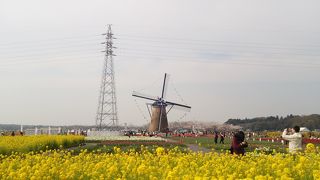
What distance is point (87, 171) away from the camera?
8.68 m

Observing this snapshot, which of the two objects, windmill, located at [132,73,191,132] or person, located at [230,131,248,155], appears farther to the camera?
windmill, located at [132,73,191,132]

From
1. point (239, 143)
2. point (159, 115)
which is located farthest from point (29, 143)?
point (159, 115)

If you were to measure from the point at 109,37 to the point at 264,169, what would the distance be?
160 ft

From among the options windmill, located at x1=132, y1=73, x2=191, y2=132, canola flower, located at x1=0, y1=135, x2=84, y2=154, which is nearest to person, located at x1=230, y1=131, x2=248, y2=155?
canola flower, located at x1=0, y1=135, x2=84, y2=154

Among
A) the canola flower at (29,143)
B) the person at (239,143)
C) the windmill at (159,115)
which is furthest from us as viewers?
the windmill at (159,115)

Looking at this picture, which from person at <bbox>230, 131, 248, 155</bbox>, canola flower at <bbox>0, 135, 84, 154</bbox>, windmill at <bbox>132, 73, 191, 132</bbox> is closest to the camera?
person at <bbox>230, 131, 248, 155</bbox>

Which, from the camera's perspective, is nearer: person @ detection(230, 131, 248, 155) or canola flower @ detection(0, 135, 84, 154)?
person @ detection(230, 131, 248, 155)

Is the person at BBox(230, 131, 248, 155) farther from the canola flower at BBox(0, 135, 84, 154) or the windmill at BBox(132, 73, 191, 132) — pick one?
the windmill at BBox(132, 73, 191, 132)

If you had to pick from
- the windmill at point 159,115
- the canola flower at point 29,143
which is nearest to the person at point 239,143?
the canola flower at point 29,143

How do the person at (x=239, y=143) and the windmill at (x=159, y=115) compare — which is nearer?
the person at (x=239, y=143)

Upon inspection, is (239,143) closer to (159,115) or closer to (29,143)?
(29,143)

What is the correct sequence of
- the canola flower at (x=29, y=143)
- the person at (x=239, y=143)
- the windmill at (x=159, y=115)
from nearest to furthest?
1. the person at (x=239, y=143)
2. the canola flower at (x=29, y=143)
3. the windmill at (x=159, y=115)

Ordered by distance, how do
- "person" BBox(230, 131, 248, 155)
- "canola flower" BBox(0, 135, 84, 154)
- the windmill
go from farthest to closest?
the windmill
"canola flower" BBox(0, 135, 84, 154)
"person" BBox(230, 131, 248, 155)

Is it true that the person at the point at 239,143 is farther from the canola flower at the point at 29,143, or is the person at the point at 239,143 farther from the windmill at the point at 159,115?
the windmill at the point at 159,115
